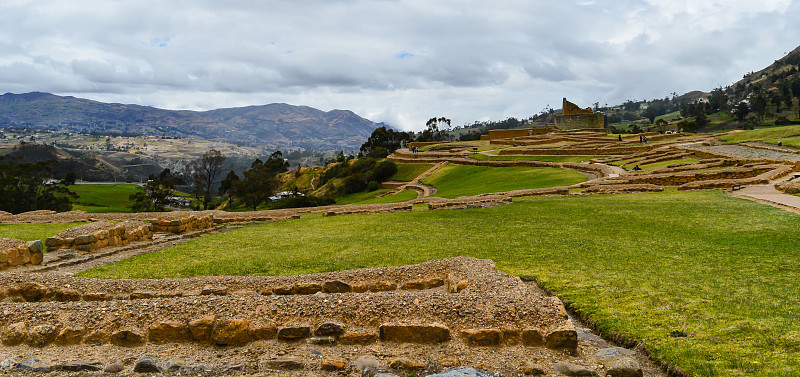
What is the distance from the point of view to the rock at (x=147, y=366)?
6254 mm

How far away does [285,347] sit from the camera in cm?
685

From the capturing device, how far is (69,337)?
7227 millimetres

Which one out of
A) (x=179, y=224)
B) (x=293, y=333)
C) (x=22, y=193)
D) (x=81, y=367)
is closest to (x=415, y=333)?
(x=293, y=333)

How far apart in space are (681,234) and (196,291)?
13295 mm

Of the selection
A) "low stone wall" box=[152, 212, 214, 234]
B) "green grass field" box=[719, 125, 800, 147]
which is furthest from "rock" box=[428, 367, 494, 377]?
"green grass field" box=[719, 125, 800, 147]

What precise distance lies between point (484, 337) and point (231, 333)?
12.2 ft

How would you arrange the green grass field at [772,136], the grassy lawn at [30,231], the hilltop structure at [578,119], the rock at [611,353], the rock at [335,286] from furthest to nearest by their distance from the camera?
1. the hilltop structure at [578,119]
2. the green grass field at [772,136]
3. the grassy lawn at [30,231]
4. the rock at [335,286]
5. the rock at [611,353]

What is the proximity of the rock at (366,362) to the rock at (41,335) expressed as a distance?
486 centimetres

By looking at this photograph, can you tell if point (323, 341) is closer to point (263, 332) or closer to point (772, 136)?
point (263, 332)

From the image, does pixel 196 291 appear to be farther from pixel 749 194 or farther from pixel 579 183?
pixel 579 183

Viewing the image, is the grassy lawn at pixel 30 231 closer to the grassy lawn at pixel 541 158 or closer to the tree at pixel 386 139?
the grassy lawn at pixel 541 158

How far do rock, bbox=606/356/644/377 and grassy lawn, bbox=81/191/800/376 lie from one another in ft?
1.63

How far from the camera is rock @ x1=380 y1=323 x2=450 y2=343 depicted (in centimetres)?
683

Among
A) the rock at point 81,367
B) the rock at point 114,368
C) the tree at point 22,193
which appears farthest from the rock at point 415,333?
the tree at point 22,193
